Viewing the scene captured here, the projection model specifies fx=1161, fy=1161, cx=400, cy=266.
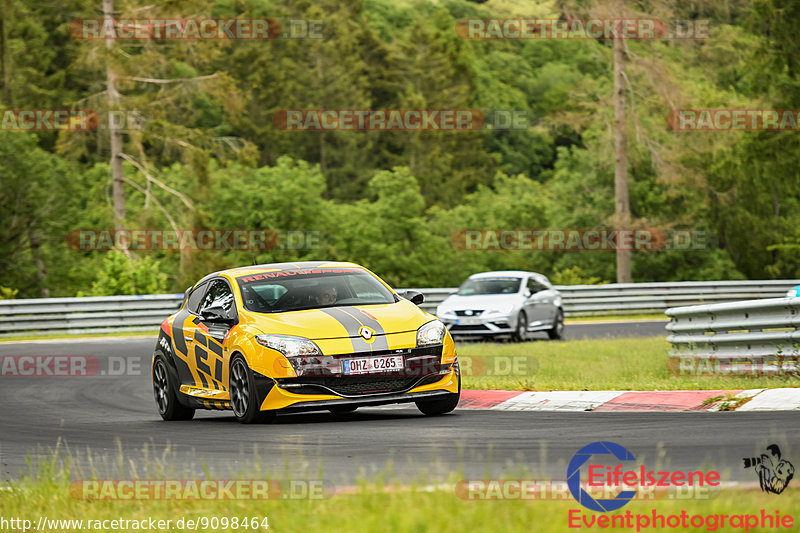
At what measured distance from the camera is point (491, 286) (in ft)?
86.7

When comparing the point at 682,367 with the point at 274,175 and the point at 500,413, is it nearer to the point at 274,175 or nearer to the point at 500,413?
the point at 500,413

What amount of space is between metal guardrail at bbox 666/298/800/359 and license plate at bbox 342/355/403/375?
4.77 metres

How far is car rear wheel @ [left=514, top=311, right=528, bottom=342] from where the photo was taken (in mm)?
25216

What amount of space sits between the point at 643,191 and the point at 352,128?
3716cm

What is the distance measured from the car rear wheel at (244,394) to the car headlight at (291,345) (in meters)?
0.34

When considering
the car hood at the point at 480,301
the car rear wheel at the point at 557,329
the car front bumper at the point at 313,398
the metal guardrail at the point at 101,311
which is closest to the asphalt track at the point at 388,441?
the car front bumper at the point at 313,398

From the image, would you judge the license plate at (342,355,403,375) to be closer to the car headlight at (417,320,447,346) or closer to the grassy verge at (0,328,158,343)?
the car headlight at (417,320,447,346)

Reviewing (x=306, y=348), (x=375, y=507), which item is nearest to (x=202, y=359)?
(x=306, y=348)

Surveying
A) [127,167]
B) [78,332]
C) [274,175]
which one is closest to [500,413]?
[78,332]

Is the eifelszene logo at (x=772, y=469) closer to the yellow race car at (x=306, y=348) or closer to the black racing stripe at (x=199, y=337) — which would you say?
the yellow race car at (x=306, y=348)

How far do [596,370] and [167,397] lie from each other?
6673 mm

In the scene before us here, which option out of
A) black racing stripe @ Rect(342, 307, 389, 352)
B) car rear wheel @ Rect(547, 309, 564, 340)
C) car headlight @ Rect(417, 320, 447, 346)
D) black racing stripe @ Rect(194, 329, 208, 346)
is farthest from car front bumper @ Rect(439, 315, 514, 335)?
black racing stripe @ Rect(342, 307, 389, 352)

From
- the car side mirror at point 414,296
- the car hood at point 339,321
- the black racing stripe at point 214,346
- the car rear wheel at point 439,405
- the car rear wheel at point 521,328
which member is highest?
the car side mirror at point 414,296

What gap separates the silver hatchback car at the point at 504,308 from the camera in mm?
25000
